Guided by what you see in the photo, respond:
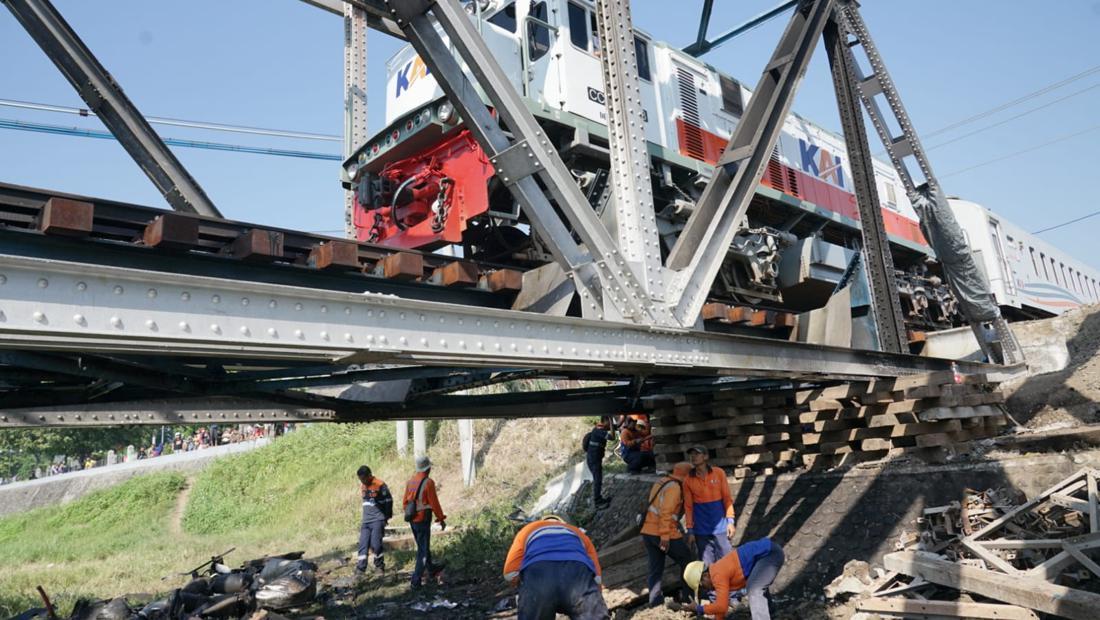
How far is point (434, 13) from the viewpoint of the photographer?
3953 mm

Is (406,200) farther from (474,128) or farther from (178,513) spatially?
(178,513)

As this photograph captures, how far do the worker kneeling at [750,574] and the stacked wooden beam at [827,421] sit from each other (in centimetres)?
266

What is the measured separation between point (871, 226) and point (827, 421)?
2187 mm

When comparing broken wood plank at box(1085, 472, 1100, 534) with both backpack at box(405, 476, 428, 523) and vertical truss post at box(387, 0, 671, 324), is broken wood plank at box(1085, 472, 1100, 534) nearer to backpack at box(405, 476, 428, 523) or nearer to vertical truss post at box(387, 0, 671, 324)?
vertical truss post at box(387, 0, 671, 324)

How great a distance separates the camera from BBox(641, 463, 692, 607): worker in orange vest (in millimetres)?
6906

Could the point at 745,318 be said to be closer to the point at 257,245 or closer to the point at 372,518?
the point at 257,245

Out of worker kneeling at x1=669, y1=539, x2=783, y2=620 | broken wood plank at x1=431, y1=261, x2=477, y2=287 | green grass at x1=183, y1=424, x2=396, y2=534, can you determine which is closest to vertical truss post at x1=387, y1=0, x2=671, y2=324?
broken wood plank at x1=431, y1=261, x2=477, y2=287

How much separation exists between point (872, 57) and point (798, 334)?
10.3 ft

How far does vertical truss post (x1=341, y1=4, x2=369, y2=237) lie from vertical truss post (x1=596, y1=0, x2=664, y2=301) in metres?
2.85

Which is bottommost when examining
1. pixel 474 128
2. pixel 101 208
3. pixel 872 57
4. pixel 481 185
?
pixel 101 208

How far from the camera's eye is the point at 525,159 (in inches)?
Result: 162

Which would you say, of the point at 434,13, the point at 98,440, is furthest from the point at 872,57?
the point at 98,440

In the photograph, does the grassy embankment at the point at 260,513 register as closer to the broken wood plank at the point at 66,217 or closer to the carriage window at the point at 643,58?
the carriage window at the point at 643,58

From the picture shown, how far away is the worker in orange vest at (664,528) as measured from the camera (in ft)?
22.7
